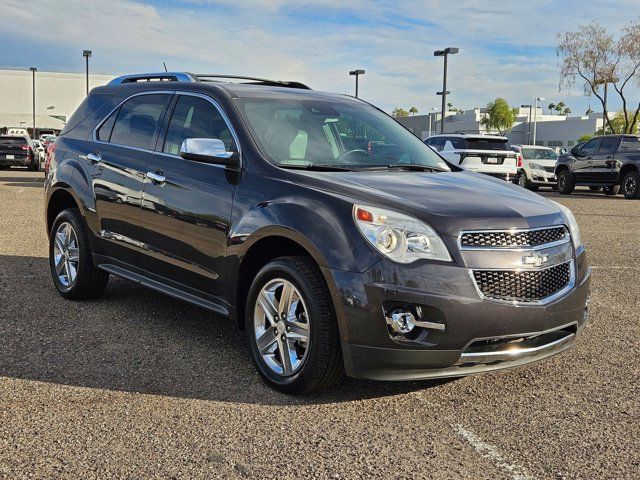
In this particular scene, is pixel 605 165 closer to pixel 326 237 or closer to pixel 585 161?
pixel 585 161

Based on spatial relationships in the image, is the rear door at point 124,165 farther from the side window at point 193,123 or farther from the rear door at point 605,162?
the rear door at point 605,162

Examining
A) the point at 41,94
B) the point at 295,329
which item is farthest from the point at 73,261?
the point at 41,94

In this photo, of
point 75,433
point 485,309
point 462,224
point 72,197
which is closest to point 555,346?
point 485,309

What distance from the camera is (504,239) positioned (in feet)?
12.1

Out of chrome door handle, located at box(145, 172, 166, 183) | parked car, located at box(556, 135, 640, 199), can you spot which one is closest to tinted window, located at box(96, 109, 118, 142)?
chrome door handle, located at box(145, 172, 166, 183)

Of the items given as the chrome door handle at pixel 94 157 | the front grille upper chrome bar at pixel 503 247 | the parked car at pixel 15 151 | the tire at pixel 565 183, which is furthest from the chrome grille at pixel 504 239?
the parked car at pixel 15 151

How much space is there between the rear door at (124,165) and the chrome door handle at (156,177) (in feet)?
0.34

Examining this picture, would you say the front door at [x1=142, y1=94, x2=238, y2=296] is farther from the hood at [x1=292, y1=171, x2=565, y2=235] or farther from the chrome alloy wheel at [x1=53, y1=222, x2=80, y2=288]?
the chrome alloy wheel at [x1=53, y1=222, x2=80, y2=288]

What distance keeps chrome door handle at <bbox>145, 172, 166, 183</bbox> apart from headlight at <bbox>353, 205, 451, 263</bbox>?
1.75 meters

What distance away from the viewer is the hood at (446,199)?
3.67m

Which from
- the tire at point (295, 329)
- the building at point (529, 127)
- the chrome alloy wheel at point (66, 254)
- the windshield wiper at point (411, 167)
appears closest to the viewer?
the tire at point (295, 329)

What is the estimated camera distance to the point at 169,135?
5086 millimetres

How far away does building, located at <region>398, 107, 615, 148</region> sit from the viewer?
288 ft

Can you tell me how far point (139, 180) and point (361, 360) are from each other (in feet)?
7.74
